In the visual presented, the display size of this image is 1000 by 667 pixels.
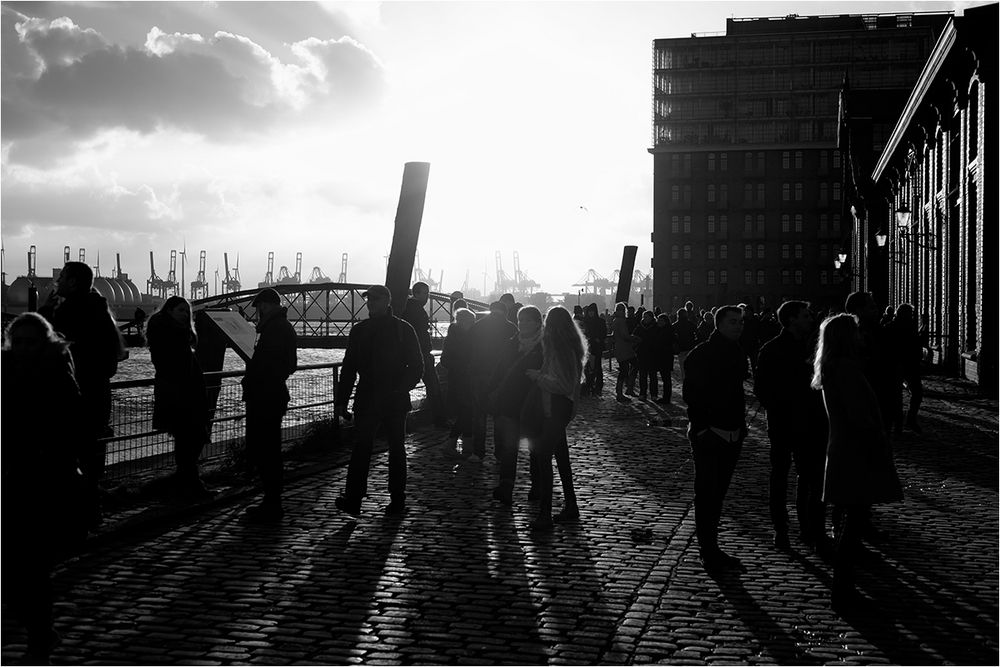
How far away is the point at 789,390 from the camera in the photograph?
23.9 feet

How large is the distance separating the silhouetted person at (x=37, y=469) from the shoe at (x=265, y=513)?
308 cm

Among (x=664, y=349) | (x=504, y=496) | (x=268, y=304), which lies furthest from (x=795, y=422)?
(x=664, y=349)

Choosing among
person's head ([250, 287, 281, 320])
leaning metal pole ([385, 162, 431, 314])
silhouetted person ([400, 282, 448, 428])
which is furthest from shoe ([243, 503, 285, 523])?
leaning metal pole ([385, 162, 431, 314])

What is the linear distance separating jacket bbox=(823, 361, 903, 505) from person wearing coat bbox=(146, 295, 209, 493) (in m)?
4.93

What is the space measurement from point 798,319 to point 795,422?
2.19ft

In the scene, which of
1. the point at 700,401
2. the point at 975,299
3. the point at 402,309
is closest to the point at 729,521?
the point at 700,401

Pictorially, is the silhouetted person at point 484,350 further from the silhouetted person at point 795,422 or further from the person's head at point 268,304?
the silhouetted person at point 795,422

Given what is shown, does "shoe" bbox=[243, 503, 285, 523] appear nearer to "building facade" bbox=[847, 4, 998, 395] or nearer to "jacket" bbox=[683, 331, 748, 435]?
"jacket" bbox=[683, 331, 748, 435]

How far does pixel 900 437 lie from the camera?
13.5m

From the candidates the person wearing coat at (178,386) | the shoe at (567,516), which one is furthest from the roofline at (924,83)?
the person wearing coat at (178,386)

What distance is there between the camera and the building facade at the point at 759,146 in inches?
4050

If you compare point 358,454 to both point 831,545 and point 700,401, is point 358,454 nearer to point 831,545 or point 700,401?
point 700,401

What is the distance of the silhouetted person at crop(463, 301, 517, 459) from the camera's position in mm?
11352

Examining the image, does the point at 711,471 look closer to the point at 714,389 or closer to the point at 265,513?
the point at 714,389
